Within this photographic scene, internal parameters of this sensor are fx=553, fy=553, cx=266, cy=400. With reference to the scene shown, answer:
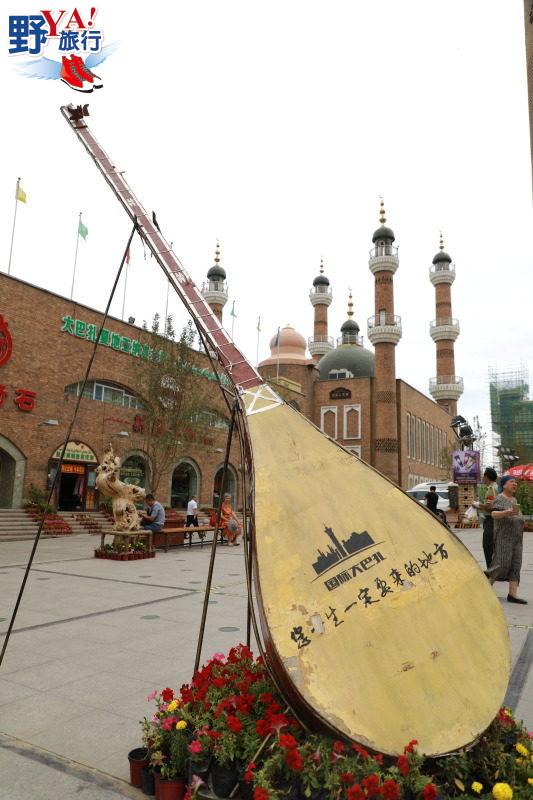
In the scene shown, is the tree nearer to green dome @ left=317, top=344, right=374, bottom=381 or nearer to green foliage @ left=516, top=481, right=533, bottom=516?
green foliage @ left=516, top=481, right=533, bottom=516

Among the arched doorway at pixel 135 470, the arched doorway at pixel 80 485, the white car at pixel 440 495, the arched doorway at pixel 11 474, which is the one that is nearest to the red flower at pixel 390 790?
the arched doorway at pixel 11 474

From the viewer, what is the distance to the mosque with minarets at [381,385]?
4141cm

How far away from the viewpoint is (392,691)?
7.73 feet

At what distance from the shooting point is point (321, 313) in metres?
57.7

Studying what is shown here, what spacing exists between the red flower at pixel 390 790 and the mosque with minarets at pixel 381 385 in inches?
1364

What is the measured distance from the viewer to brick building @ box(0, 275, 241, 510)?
2005 centimetres

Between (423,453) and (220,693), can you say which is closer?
(220,693)

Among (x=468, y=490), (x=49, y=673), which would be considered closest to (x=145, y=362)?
(x=468, y=490)

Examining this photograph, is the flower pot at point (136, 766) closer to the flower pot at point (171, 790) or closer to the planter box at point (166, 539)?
the flower pot at point (171, 790)

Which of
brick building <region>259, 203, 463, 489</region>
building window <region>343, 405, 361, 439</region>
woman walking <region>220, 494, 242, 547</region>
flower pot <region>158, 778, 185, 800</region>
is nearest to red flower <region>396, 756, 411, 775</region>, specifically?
flower pot <region>158, 778, 185, 800</region>

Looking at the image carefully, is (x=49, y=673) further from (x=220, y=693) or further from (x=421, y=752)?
(x=421, y=752)

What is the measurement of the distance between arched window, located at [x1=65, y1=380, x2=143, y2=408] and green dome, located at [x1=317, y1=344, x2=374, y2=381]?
26.0 m

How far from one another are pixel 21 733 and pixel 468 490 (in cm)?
2502

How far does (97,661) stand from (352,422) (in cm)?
4022
